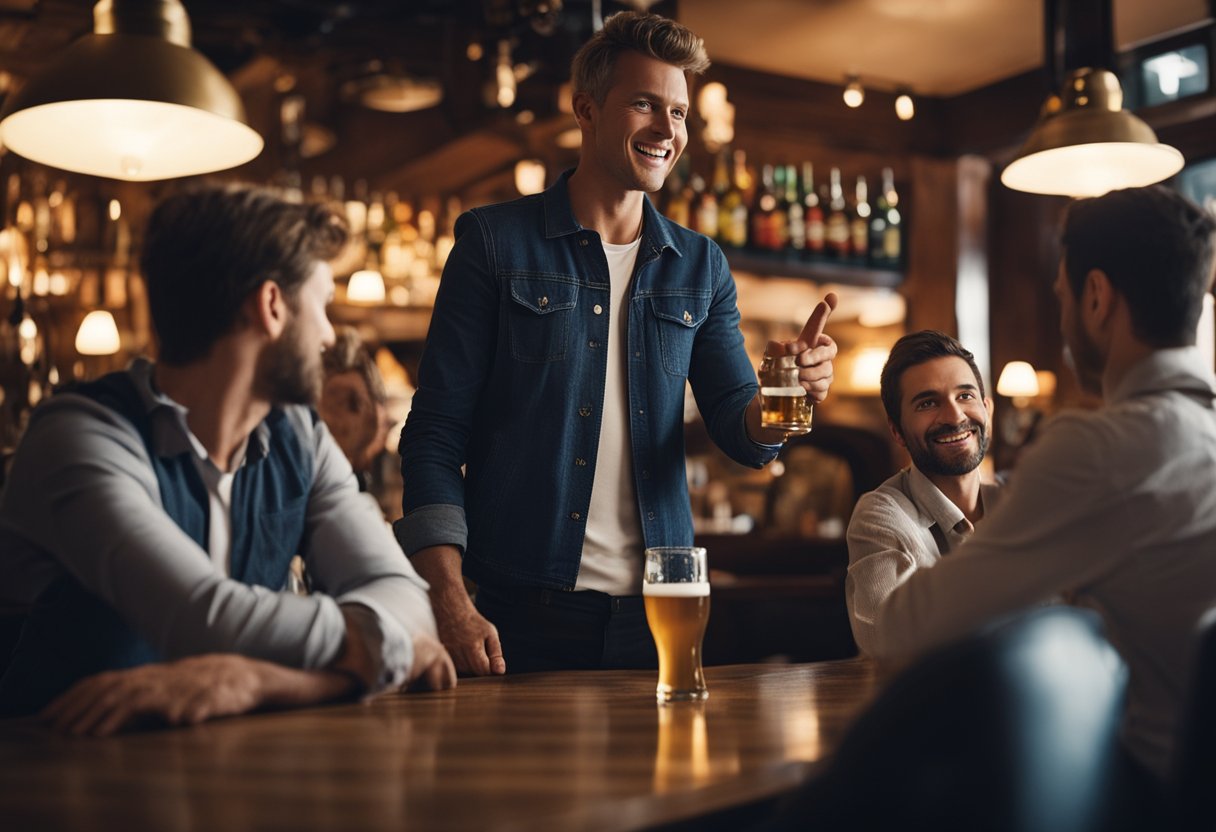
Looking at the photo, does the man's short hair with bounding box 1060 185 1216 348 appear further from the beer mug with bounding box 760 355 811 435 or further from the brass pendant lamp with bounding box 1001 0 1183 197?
the brass pendant lamp with bounding box 1001 0 1183 197

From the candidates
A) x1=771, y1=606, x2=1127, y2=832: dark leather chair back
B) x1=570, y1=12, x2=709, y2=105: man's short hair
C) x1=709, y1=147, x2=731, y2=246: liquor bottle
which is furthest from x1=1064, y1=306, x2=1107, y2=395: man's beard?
x1=709, y1=147, x2=731, y2=246: liquor bottle

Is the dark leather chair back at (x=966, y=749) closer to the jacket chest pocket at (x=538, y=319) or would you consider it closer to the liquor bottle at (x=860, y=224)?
the jacket chest pocket at (x=538, y=319)

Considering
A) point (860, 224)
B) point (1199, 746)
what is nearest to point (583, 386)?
point (1199, 746)

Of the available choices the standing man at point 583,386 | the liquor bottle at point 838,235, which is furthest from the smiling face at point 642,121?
the liquor bottle at point 838,235

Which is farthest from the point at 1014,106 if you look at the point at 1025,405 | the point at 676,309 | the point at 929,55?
the point at 676,309

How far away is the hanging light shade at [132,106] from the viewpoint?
2215 millimetres

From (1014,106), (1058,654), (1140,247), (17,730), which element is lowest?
(17,730)

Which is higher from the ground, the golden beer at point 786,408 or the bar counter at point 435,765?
the golden beer at point 786,408

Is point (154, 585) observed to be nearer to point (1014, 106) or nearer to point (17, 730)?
point (17, 730)

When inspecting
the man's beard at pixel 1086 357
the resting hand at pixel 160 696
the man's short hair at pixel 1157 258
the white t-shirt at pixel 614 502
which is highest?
the man's short hair at pixel 1157 258

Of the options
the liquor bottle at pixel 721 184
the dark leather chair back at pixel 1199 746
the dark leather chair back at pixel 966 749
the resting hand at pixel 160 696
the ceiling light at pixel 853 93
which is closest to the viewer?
the dark leather chair back at pixel 966 749

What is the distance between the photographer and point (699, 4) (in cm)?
591

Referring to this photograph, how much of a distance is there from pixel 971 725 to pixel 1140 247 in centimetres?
73

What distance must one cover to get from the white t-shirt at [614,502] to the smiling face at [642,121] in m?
0.22
